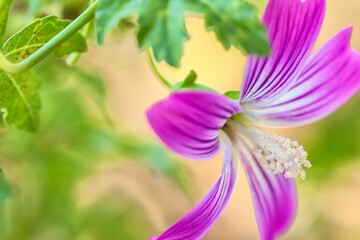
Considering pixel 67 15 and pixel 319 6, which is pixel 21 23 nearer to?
pixel 67 15

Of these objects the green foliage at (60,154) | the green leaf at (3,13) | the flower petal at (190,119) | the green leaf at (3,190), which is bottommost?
the green foliage at (60,154)

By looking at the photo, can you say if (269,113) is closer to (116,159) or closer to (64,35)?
(64,35)

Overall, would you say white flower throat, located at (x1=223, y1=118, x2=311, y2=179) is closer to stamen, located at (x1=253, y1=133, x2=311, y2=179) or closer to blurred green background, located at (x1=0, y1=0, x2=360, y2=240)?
stamen, located at (x1=253, y1=133, x2=311, y2=179)

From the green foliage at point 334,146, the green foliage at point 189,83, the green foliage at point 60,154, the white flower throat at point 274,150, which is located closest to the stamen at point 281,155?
the white flower throat at point 274,150

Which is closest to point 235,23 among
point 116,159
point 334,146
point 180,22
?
point 180,22

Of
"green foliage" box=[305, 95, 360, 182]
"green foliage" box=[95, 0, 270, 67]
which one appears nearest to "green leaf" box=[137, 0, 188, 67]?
"green foliage" box=[95, 0, 270, 67]

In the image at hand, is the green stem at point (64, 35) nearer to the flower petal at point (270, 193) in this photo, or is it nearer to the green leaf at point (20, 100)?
the green leaf at point (20, 100)

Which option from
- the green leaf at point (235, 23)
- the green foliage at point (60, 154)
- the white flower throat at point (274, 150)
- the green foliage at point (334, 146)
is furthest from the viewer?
the green foliage at point (334, 146)

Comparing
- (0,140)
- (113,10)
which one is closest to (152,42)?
(113,10)
